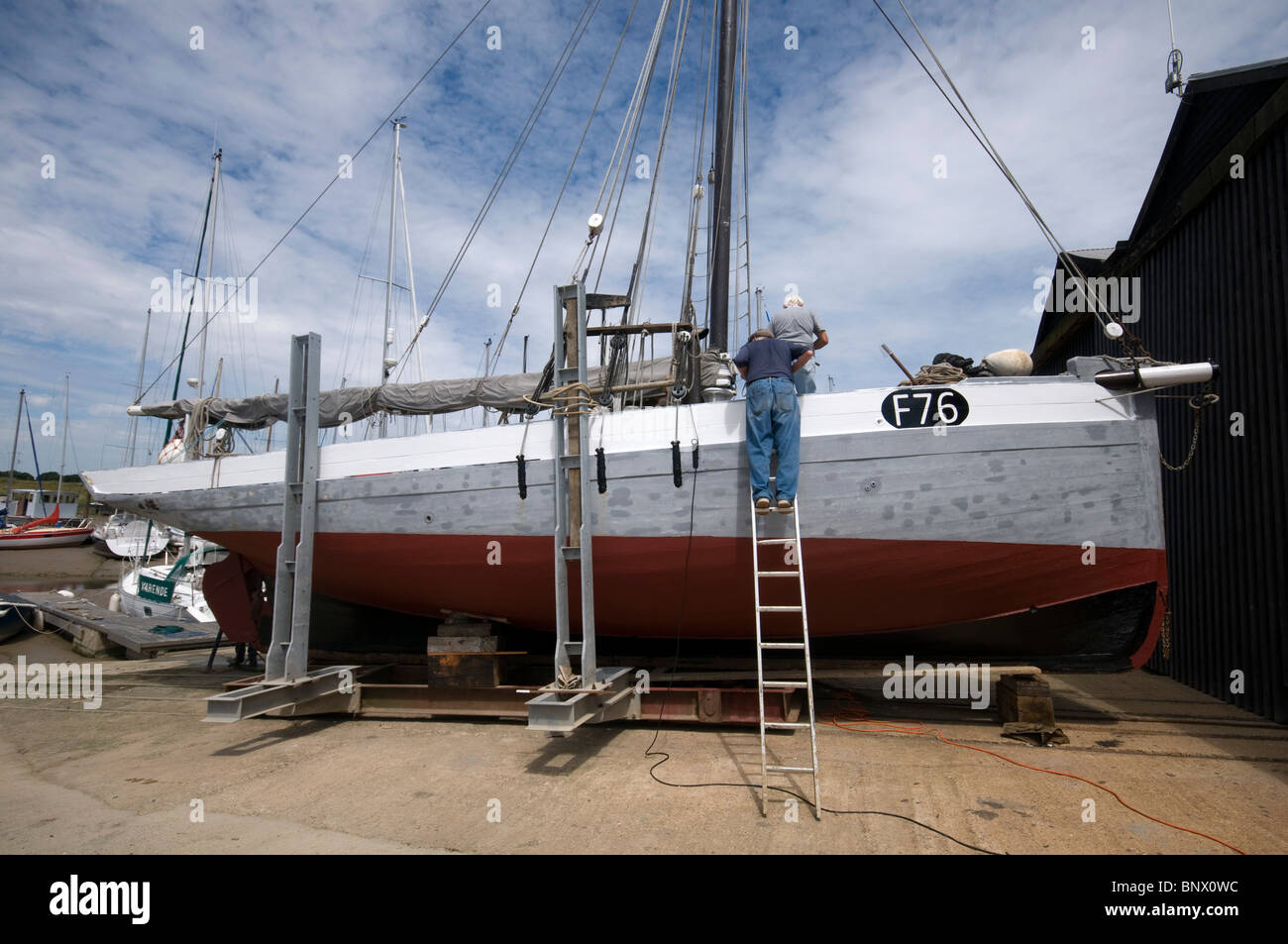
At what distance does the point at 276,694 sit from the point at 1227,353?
9.43 meters

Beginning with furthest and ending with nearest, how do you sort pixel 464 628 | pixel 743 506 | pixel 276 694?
pixel 464 628 → pixel 276 694 → pixel 743 506

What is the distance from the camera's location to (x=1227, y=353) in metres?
6.67

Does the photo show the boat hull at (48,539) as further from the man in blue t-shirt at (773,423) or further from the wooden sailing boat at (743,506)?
the man in blue t-shirt at (773,423)

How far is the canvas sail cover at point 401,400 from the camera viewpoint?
6.70 metres

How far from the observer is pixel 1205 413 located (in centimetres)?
715

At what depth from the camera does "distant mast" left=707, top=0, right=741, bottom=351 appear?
23.1ft

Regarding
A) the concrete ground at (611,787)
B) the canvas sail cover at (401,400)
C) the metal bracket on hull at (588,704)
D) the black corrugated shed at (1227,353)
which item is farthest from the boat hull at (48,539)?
the black corrugated shed at (1227,353)

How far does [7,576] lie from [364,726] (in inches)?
1337

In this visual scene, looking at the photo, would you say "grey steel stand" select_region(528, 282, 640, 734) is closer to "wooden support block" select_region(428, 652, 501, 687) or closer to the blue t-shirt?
"wooden support block" select_region(428, 652, 501, 687)

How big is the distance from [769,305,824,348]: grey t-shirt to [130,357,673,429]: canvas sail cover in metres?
1.26

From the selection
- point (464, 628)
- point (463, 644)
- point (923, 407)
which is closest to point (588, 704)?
point (463, 644)

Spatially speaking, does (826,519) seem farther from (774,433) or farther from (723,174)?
(723,174)
